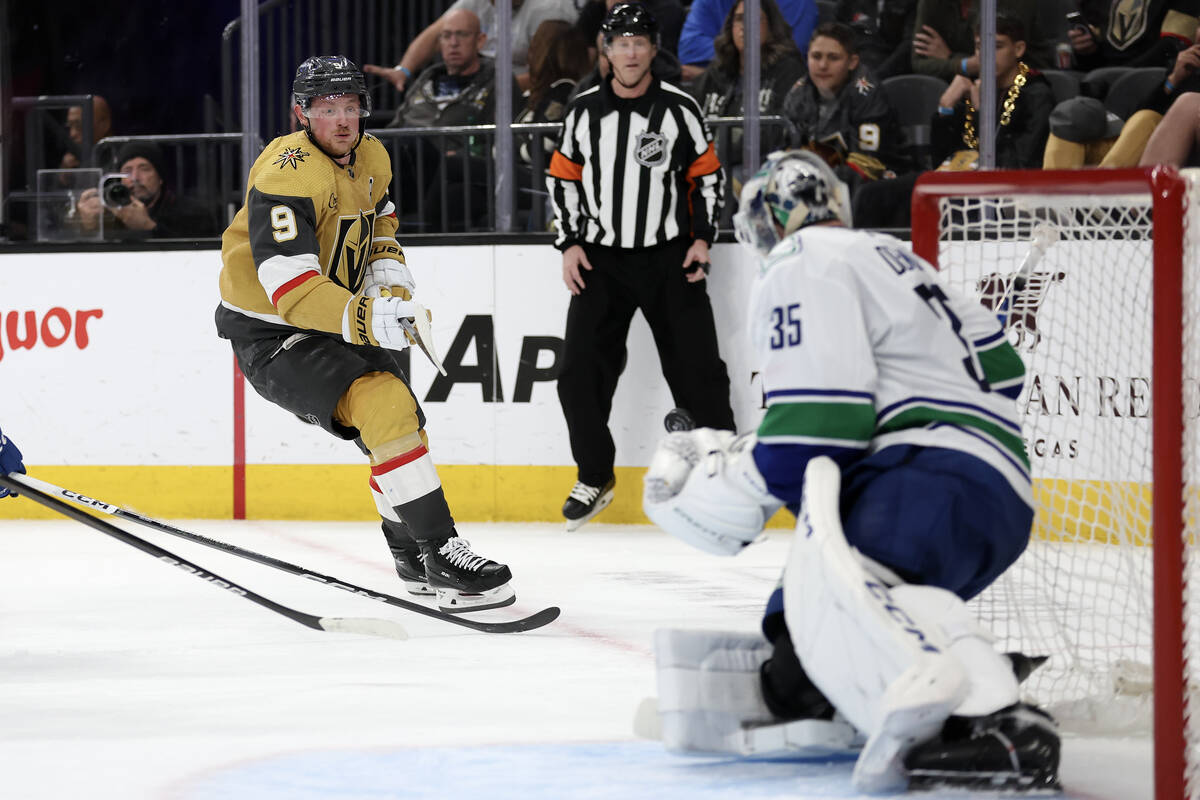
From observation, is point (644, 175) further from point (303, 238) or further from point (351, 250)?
point (303, 238)

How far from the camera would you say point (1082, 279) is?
9.12 feet

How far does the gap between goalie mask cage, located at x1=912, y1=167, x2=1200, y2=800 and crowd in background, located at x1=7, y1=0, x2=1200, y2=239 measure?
166 cm

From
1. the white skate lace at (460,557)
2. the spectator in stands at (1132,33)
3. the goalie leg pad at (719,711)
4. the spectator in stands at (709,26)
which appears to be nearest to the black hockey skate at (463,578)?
the white skate lace at (460,557)

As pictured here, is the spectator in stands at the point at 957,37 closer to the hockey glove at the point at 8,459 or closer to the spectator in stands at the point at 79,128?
the spectator in stands at the point at 79,128

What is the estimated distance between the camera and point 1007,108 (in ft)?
15.4

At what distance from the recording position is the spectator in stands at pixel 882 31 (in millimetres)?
4902

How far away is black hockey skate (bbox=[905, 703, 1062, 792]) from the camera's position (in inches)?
67.8

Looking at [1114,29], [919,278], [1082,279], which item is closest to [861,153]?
[1114,29]

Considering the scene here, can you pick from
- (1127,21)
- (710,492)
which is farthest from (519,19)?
(710,492)

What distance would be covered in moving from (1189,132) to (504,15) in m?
2.11

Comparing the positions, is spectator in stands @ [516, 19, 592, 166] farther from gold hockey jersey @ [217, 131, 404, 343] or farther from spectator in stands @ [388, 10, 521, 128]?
gold hockey jersey @ [217, 131, 404, 343]

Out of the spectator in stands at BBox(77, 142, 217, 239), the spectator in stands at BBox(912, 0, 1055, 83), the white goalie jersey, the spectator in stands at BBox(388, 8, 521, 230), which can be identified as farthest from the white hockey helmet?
the spectator in stands at BBox(77, 142, 217, 239)

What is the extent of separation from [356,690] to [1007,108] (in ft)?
10.0

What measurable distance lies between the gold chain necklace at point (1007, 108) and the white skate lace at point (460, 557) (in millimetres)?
2384
